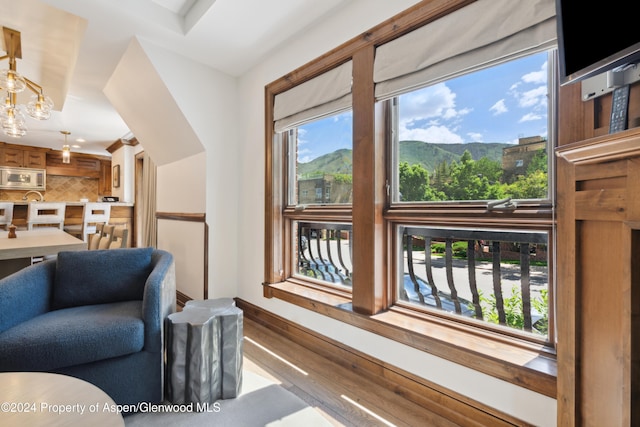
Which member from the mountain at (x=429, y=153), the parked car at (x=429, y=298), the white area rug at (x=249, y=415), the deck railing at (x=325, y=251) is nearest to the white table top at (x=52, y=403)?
the white area rug at (x=249, y=415)

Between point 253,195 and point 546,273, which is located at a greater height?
point 253,195

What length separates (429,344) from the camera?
5.03 feet

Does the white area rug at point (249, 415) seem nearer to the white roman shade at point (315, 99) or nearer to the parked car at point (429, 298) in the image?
the parked car at point (429, 298)

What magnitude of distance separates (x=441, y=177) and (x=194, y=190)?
2.45m

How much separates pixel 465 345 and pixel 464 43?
1473mm

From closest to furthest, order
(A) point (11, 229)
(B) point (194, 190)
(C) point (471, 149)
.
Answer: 1. (C) point (471, 149)
2. (A) point (11, 229)
3. (B) point (194, 190)

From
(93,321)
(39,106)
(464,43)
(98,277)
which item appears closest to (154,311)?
(93,321)

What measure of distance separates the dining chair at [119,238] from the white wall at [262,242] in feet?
2.65

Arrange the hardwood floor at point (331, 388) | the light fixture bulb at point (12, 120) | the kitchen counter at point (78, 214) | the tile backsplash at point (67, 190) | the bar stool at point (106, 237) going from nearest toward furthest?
the hardwood floor at point (331, 388) → the light fixture bulb at point (12, 120) → the bar stool at point (106, 237) → the kitchen counter at point (78, 214) → the tile backsplash at point (67, 190)

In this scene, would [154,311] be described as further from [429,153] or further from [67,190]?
[67,190]

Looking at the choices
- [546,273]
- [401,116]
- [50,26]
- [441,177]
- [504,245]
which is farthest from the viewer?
[50,26]

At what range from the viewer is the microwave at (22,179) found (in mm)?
6391

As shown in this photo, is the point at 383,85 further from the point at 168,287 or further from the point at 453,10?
the point at 168,287

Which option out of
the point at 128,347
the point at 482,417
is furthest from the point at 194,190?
the point at 482,417
